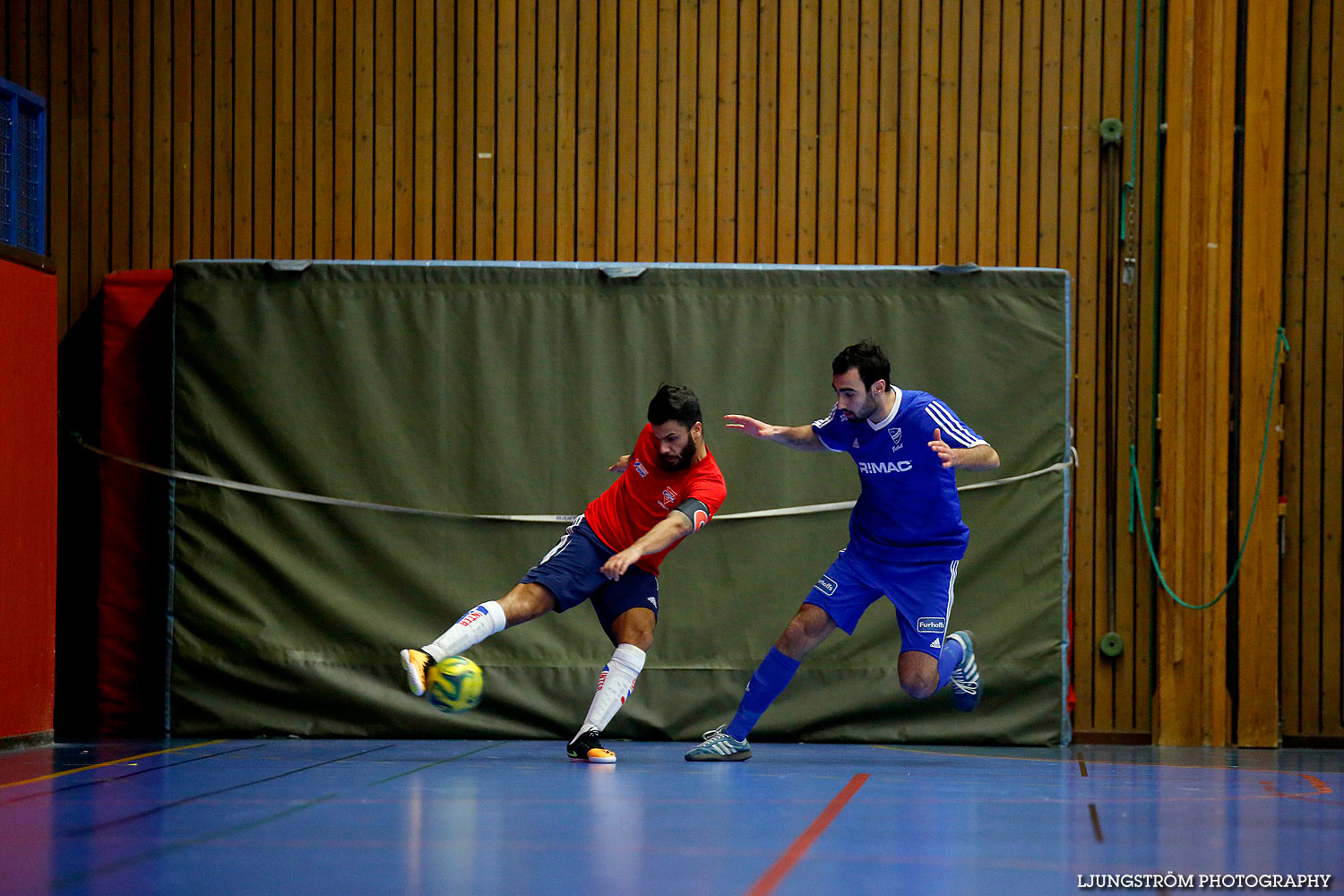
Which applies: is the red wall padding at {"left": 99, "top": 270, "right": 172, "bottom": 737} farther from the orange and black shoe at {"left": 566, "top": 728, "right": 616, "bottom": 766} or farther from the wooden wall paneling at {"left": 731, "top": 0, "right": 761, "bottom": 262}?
the wooden wall paneling at {"left": 731, "top": 0, "right": 761, "bottom": 262}

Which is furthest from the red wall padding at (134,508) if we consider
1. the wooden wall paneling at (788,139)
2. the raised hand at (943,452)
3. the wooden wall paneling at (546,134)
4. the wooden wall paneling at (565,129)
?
the raised hand at (943,452)

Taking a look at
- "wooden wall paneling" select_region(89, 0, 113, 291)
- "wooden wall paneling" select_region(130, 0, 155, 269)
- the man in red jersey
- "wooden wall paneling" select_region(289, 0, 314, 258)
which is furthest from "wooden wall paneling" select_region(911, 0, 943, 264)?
"wooden wall paneling" select_region(89, 0, 113, 291)

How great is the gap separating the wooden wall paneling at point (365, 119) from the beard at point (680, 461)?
328 cm

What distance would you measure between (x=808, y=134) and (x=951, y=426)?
3103 mm

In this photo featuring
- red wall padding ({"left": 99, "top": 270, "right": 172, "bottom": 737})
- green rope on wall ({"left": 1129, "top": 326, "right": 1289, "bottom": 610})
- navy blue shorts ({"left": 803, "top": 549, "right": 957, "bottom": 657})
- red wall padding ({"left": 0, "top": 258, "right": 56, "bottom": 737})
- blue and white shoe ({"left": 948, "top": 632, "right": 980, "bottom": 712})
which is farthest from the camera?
red wall padding ({"left": 99, "top": 270, "right": 172, "bottom": 737})

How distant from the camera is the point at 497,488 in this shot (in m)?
8.59

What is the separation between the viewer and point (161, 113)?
30.4 feet

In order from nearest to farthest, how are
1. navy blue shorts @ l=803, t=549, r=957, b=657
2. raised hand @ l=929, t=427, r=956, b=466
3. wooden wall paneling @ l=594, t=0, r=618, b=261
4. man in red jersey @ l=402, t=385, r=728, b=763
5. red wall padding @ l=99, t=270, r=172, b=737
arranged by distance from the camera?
raised hand @ l=929, t=427, r=956, b=466 → man in red jersey @ l=402, t=385, r=728, b=763 → navy blue shorts @ l=803, t=549, r=957, b=657 → red wall padding @ l=99, t=270, r=172, b=737 → wooden wall paneling @ l=594, t=0, r=618, b=261

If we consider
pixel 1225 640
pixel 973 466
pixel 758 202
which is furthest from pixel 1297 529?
pixel 758 202

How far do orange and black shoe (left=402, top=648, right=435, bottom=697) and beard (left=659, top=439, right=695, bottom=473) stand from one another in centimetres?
155

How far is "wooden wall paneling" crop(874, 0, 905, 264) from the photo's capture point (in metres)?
9.09

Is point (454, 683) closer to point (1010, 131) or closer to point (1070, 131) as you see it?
point (1010, 131)

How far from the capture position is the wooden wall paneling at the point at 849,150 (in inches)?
359

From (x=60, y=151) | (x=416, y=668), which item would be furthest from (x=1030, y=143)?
(x=60, y=151)
